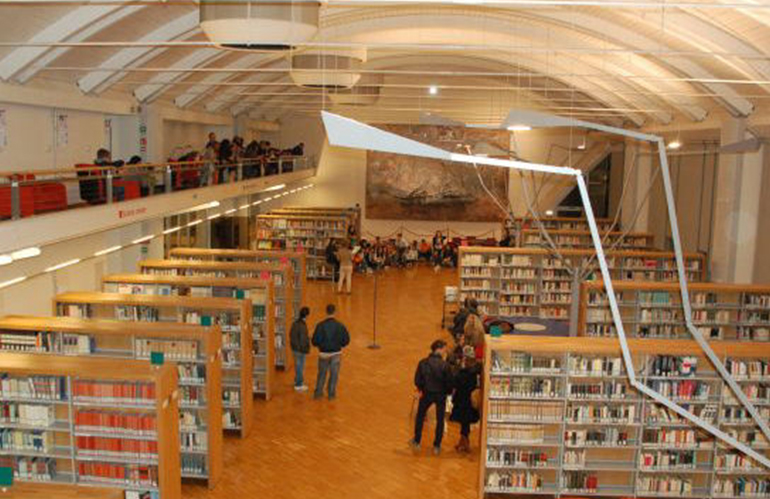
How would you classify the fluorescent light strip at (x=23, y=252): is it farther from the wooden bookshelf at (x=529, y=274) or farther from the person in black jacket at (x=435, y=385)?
the wooden bookshelf at (x=529, y=274)

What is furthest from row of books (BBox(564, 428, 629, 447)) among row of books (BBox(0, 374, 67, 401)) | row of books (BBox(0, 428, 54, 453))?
row of books (BBox(0, 428, 54, 453))

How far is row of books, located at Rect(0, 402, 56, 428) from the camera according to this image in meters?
8.23

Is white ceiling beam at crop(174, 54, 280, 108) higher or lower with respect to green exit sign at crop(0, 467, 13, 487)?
higher

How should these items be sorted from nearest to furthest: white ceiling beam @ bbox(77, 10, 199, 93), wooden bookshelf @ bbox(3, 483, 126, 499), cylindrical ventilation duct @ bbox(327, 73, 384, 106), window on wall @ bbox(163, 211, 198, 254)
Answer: wooden bookshelf @ bbox(3, 483, 126, 499) → white ceiling beam @ bbox(77, 10, 199, 93) → window on wall @ bbox(163, 211, 198, 254) → cylindrical ventilation duct @ bbox(327, 73, 384, 106)

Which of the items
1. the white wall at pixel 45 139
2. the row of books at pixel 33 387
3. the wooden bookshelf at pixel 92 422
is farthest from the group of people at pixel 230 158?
the wooden bookshelf at pixel 92 422

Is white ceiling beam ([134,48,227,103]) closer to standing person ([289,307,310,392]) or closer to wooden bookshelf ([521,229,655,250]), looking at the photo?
standing person ([289,307,310,392])

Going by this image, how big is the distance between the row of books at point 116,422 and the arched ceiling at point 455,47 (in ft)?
14.2

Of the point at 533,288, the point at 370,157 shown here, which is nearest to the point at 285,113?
the point at 370,157

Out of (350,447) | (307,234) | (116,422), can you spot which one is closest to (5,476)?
(116,422)

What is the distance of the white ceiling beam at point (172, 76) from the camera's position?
1666 centimetres

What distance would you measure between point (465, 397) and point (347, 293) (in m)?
11.0

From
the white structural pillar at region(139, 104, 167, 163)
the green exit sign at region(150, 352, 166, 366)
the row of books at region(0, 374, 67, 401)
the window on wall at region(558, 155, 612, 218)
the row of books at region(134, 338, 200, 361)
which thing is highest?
the white structural pillar at region(139, 104, 167, 163)

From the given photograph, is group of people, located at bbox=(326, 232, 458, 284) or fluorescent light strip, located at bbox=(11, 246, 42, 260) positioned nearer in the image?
fluorescent light strip, located at bbox=(11, 246, 42, 260)

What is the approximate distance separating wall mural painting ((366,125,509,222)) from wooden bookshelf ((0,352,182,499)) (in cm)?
2226
